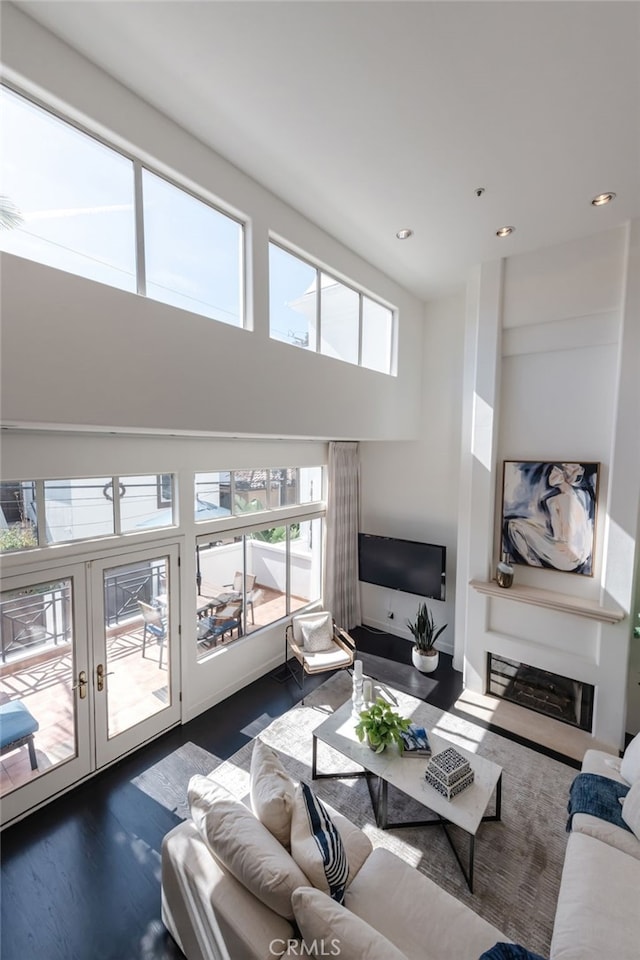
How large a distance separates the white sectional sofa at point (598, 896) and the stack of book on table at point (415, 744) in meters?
0.95

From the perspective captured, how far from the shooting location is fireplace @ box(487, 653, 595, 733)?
3.95 metres

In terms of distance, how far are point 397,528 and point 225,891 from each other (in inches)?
174

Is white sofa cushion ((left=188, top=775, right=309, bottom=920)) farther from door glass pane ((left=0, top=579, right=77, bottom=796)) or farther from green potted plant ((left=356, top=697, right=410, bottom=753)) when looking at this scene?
door glass pane ((left=0, top=579, right=77, bottom=796))

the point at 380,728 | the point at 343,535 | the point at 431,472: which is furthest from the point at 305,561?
the point at 380,728

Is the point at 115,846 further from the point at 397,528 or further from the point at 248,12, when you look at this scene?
the point at 248,12

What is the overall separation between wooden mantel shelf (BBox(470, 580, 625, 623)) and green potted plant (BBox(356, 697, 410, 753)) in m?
1.78

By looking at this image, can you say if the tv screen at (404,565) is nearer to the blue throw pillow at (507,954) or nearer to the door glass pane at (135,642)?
the door glass pane at (135,642)

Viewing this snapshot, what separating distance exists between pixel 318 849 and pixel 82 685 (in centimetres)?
233

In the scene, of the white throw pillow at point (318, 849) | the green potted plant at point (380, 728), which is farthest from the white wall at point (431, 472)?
the white throw pillow at point (318, 849)

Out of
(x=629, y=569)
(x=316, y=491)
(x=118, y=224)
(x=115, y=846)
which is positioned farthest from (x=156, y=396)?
(x=629, y=569)

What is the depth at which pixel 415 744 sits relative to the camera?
300 cm

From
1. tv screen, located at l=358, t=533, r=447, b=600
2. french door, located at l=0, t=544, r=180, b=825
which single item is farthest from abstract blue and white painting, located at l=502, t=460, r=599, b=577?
french door, located at l=0, t=544, r=180, b=825

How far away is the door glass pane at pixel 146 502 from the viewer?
3.47 m

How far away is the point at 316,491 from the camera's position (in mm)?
5637
